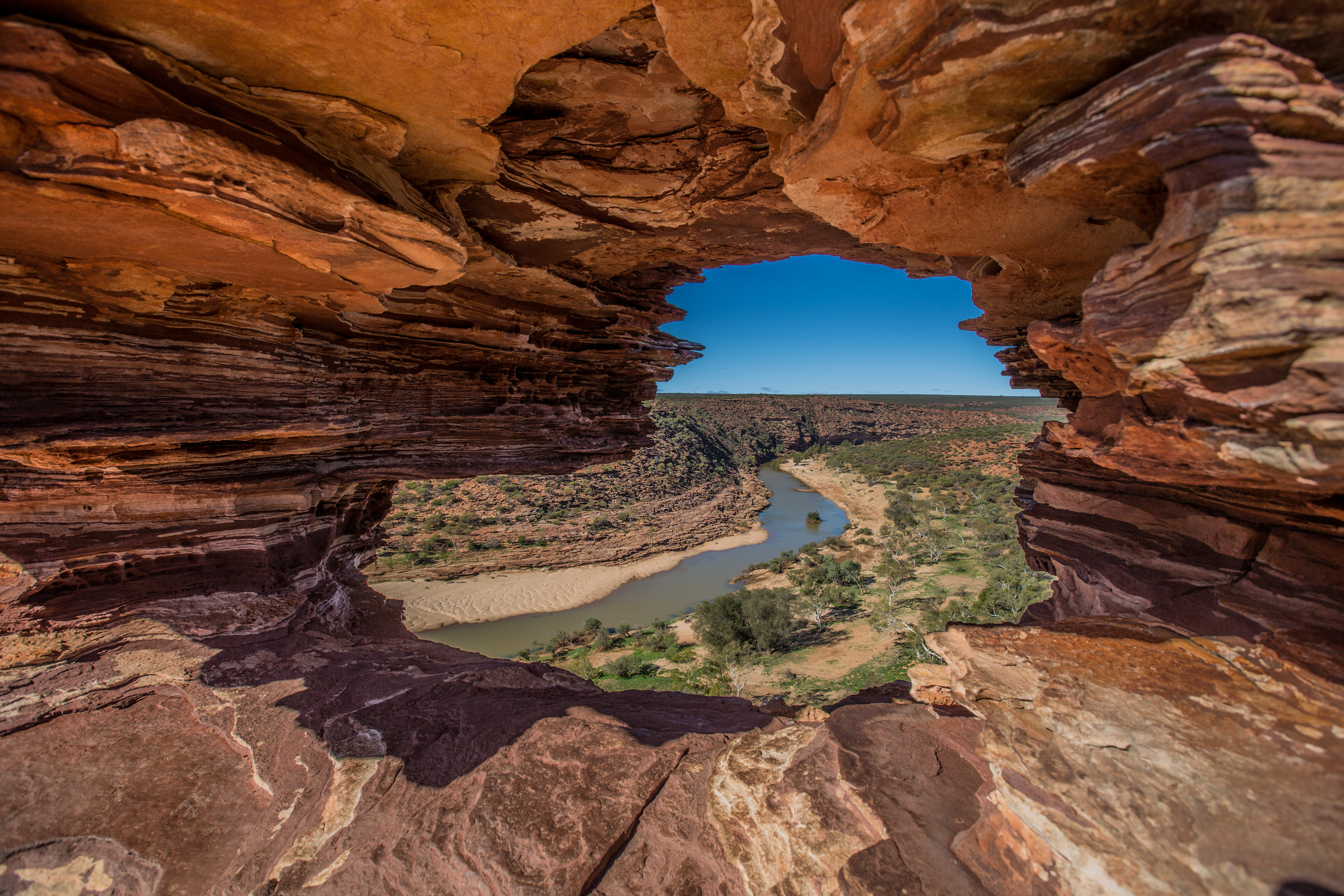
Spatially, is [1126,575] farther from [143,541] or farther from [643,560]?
[643,560]

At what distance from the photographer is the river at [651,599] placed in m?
22.9

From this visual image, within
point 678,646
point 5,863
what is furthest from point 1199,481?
point 678,646

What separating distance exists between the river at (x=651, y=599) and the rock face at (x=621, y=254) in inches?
444

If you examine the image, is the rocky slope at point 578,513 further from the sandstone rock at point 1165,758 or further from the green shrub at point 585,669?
the sandstone rock at point 1165,758

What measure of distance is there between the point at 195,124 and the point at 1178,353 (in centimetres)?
623

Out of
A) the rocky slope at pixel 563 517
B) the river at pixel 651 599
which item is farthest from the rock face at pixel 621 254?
the rocky slope at pixel 563 517

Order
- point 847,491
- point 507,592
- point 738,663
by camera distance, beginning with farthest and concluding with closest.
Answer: point 847,491
point 507,592
point 738,663

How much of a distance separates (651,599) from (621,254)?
73.7 ft

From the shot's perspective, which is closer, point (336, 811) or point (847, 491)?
point (336, 811)

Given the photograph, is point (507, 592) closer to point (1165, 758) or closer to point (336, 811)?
point (336, 811)

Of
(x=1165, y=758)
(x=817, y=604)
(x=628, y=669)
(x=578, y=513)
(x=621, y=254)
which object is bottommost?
(x=628, y=669)

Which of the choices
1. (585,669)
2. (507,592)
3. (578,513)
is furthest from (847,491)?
(585,669)

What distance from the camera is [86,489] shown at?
6.66 metres

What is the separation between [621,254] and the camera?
775 centimetres
